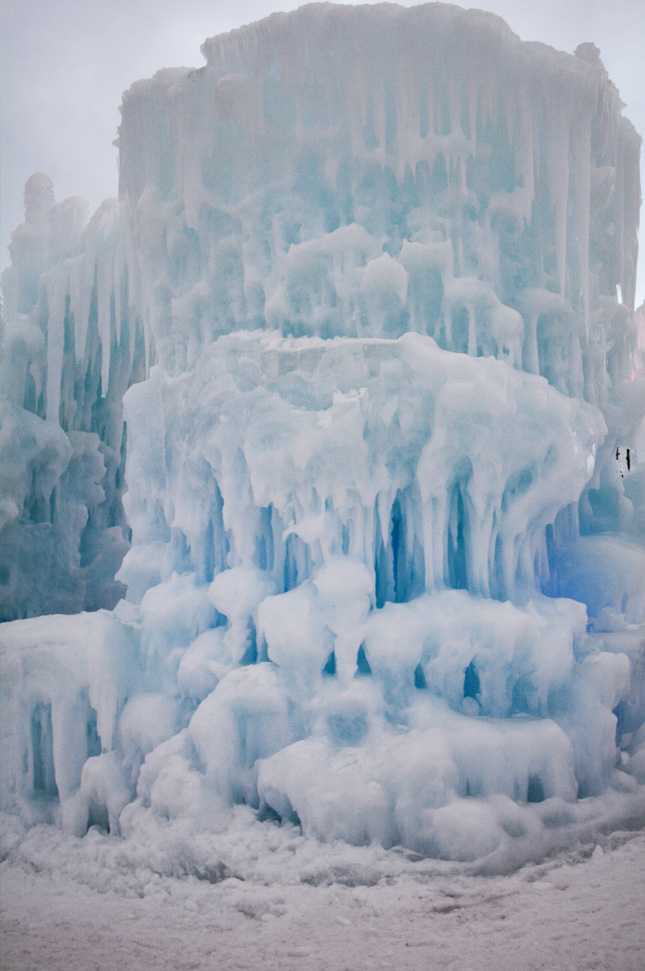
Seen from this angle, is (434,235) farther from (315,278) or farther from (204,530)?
(204,530)

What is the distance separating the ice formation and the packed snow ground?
1.13 ft

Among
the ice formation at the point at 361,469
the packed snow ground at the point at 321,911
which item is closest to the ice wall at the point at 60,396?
the ice formation at the point at 361,469

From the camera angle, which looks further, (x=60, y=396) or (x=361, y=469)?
(x=60, y=396)

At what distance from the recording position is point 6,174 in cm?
490

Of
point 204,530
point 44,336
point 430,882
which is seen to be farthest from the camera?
point 44,336

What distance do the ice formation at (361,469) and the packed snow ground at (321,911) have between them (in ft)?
1.13

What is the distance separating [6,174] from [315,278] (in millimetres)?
2757

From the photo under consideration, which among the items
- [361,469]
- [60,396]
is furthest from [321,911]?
[60,396]

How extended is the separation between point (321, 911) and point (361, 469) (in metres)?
3.29

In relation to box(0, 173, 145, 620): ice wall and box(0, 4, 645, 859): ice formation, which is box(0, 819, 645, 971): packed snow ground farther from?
box(0, 173, 145, 620): ice wall

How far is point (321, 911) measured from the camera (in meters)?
4.24

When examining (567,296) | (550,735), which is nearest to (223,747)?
(550,735)

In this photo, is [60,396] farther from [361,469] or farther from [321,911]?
[321,911]

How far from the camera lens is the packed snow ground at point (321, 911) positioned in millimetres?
3666
